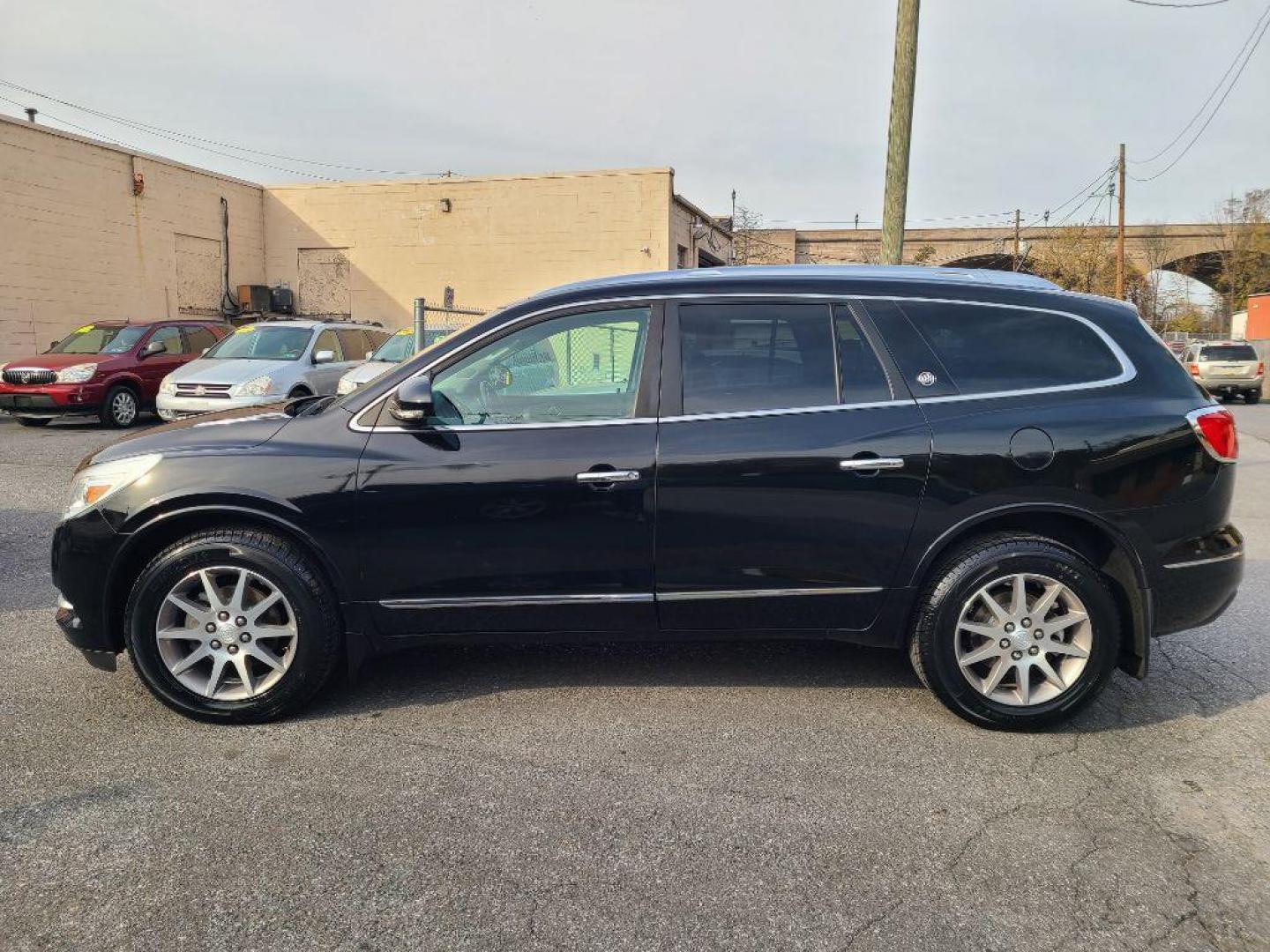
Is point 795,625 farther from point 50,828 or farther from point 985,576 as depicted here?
point 50,828

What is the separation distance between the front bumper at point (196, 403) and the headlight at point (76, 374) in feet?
6.51

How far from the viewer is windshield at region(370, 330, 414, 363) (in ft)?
40.6

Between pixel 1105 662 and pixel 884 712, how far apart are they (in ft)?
2.90

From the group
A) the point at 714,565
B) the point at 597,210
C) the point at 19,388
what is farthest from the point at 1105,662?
the point at 597,210

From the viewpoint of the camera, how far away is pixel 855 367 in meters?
3.52

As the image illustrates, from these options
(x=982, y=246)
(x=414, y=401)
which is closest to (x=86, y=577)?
(x=414, y=401)

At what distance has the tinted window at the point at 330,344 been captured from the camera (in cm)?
1286

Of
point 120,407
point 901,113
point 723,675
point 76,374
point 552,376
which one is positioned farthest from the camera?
point 120,407

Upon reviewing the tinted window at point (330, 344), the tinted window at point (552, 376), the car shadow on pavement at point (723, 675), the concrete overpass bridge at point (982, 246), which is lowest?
the car shadow on pavement at point (723, 675)

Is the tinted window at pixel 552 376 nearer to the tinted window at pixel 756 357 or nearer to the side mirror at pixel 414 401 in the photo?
the side mirror at pixel 414 401

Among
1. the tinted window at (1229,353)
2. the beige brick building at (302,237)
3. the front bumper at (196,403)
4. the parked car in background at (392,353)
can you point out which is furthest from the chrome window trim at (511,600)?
the tinted window at (1229,353)

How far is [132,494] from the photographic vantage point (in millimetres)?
3457

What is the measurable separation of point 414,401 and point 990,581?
7.87 feet

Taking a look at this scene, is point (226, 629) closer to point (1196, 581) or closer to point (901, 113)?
point (1196, 581)
